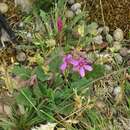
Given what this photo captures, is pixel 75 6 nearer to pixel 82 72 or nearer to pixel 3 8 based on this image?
pixel 3 8

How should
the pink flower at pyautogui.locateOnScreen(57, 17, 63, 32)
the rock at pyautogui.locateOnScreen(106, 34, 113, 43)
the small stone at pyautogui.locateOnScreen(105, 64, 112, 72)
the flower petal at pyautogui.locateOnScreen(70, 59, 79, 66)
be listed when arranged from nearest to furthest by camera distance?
the flower petal at pyautogui.locateOnScreen(70, 59, 79, 66)
the pink flower at pyautogui.locateOnScreen(57, 17, 63, 32)
the small stone at pyautogui.locateOnScreen(105, 64, 112, 72)
the rock at pyautogui.locateOnScreen(106, 34, 113, 43)

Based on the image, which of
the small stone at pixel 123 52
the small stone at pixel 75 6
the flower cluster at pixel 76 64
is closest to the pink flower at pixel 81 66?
the flower cluster at pixel 76 64

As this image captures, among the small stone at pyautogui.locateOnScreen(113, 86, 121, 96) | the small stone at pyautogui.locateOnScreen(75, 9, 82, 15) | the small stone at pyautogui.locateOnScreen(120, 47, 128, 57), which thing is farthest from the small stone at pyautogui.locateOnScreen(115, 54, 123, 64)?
the small stone at pyautogui.locateOnScreen(75, 9, 82, 15)

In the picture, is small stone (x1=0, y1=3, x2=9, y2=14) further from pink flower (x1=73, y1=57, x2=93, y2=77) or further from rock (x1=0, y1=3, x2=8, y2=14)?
pink flower (x1=73, y1=57, x2=93, y2=77)

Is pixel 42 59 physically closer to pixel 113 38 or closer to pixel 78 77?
pixel 78 77

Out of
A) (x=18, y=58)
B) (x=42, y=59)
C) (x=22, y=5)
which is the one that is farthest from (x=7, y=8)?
(x=42, y=59)

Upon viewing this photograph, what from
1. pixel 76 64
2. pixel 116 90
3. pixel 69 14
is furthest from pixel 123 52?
pixel 76 64

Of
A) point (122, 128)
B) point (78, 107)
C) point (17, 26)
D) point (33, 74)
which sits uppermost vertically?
point (17, 26)

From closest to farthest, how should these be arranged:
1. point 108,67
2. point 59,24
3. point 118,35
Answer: point 59,24
point 108,67
point 118,35

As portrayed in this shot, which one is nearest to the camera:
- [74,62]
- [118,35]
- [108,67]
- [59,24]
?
[74,62]
